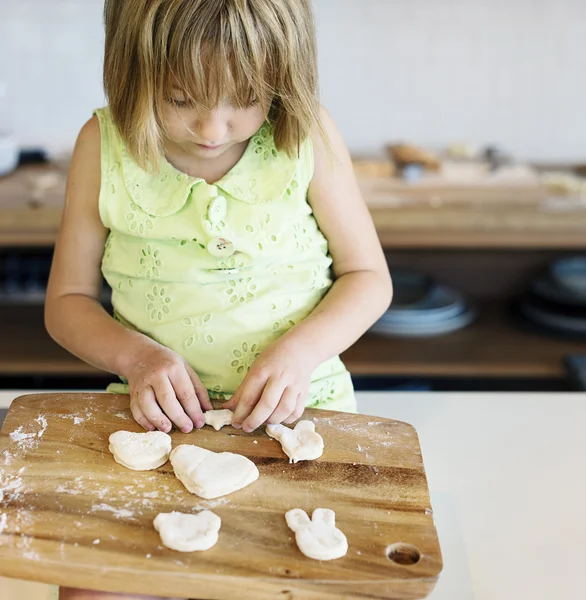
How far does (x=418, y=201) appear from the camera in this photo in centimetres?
169

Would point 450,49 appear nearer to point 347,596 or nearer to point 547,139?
point 547,139

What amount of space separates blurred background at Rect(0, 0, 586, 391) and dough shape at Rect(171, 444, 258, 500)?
3.11ft

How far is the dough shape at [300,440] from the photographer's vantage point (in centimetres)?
83

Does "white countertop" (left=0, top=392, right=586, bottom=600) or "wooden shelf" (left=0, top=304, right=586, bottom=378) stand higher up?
"white countertop" (left=0, top=392, right=586, bottom=600)

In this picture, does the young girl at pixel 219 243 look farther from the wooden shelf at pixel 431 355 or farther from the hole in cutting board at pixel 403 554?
the wooden shelf at pixel 431 355

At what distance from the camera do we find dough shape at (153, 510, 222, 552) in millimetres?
691

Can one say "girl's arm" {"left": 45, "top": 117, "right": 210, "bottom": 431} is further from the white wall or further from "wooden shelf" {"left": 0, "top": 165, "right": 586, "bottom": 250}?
the white wall

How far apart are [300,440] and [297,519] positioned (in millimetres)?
129

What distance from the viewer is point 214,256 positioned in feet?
3.34

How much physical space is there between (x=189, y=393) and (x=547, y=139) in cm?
152

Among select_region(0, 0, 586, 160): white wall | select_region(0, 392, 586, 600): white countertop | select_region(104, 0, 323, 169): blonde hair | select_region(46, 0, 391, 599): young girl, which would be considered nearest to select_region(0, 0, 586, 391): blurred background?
select_region(0, 0, 586, 160): white wall

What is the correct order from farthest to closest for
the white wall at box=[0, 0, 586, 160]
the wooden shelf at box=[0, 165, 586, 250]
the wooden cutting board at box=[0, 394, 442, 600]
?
the white wall at box=[0, 0, 586, 160] → the wooden shelf at box=[0, 165, 586, 250] → the wooden cutting board at box=[0, 394, 442, 600]

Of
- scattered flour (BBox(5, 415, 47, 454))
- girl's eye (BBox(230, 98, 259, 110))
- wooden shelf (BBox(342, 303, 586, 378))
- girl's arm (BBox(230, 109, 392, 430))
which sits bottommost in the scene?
wooden shelf (BBox(342, 303, 586, 378))

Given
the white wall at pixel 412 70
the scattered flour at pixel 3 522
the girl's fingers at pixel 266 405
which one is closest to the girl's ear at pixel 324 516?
the girl's fingers at pixel 266 405
